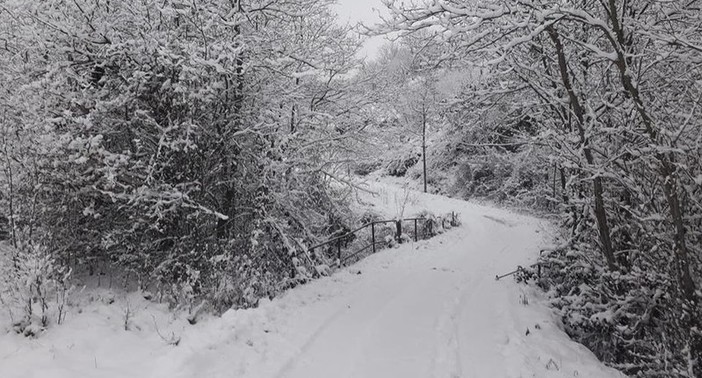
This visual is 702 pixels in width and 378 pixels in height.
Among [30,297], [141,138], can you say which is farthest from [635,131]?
[30,297]

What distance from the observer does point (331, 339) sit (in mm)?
6398

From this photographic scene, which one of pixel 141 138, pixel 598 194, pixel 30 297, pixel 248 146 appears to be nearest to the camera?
pixel 30 297

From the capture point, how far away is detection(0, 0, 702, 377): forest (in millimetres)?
5504

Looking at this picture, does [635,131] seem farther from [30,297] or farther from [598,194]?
[30,297]

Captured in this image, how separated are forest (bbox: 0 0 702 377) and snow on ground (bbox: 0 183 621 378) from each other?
20.0 inches

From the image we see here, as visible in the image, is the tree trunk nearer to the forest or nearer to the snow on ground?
the forest

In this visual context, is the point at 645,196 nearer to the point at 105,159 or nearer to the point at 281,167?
the point at 281,167

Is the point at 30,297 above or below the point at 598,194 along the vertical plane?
below

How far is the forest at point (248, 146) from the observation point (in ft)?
18.1

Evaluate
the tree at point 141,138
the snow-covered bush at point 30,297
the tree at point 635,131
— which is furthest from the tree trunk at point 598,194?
the snow-covered bush at point 30,297

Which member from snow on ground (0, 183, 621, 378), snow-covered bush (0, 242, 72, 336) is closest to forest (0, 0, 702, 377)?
snow-covered bush (0, 242, 72, 336)

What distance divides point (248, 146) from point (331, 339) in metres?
4.37

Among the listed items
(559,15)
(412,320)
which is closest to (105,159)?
(412,320)

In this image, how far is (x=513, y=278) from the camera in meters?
11.2
